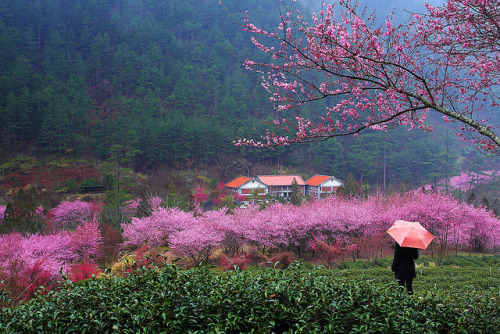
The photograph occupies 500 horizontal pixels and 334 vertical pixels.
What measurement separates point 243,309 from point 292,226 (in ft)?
35.9

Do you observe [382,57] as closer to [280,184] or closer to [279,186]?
[280,184]

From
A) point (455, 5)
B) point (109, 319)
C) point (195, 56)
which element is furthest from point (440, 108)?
point (195, 56)

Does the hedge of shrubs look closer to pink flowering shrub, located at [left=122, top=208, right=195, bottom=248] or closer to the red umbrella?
the red umbrella

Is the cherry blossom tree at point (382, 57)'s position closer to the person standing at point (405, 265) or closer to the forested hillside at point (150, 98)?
the person standing at point (405, 265)

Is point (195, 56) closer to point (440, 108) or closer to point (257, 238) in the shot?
point (257, 238)

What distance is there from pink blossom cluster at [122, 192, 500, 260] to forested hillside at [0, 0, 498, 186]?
20.5m

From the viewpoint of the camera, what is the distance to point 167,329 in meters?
2.75

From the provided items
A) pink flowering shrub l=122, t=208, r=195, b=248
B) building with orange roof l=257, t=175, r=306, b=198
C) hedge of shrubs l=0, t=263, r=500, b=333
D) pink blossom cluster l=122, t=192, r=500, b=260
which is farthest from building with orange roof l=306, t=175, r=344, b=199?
hedge of shrubs l=0, t=263, r=500, b=333

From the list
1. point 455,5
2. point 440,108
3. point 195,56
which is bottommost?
point 440,108

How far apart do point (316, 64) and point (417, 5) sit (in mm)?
119680

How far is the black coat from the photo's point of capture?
17.7 ft

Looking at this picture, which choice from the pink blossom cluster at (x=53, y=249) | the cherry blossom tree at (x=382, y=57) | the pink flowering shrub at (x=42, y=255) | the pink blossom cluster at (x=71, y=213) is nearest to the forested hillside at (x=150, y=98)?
the pink blossom cluster at (x=71, y=213)

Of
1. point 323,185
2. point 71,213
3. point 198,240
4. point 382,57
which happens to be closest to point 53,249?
point 198,240

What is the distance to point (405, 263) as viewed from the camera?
5.44m
